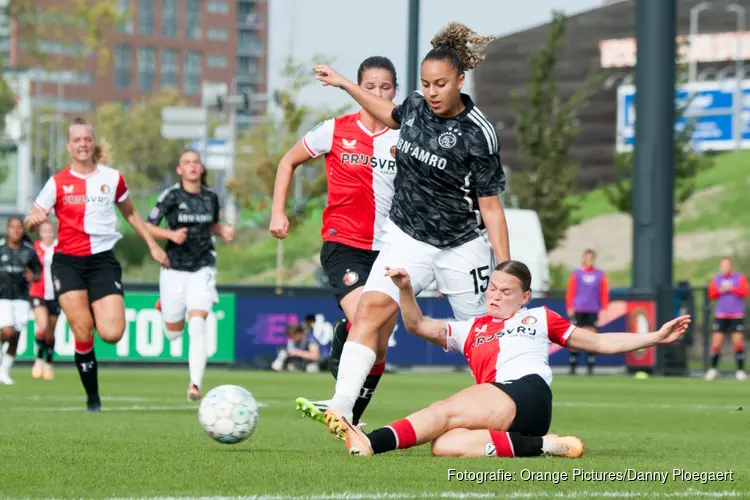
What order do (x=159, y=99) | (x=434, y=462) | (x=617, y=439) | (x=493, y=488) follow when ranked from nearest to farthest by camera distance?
(x=493, y=488), (x=434, y=462), (x=617, y=439), (x=159, y=99)

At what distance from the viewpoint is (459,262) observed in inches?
327

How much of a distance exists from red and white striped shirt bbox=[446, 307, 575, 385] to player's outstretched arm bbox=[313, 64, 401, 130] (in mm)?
1313

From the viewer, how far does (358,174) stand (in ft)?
31.8

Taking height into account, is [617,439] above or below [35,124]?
below

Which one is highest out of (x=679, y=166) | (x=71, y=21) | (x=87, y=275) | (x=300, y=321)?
(x=71, y=21)

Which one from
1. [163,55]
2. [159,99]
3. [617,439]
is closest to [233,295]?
[617,439]

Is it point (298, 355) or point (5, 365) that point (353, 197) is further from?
point (298, 355)

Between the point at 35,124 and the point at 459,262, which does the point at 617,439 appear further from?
the point at 35,124

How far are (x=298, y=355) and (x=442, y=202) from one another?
15548 mm

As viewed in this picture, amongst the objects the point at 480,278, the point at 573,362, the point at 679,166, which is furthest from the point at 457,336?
the point at 679,166

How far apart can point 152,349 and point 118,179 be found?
40.8 feet

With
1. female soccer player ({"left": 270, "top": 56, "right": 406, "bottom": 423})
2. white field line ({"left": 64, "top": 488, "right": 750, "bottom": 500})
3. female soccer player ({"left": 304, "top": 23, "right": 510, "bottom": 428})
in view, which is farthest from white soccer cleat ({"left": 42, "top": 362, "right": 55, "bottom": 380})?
white field line ({"left": 64, "top": 488, "right": 750, "bottom": 500})

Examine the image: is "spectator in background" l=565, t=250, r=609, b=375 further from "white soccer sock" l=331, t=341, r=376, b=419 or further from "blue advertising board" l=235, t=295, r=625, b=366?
"white soccer sock" l=331, t=341, r=376, b=419

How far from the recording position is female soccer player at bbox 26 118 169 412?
11.5 m
